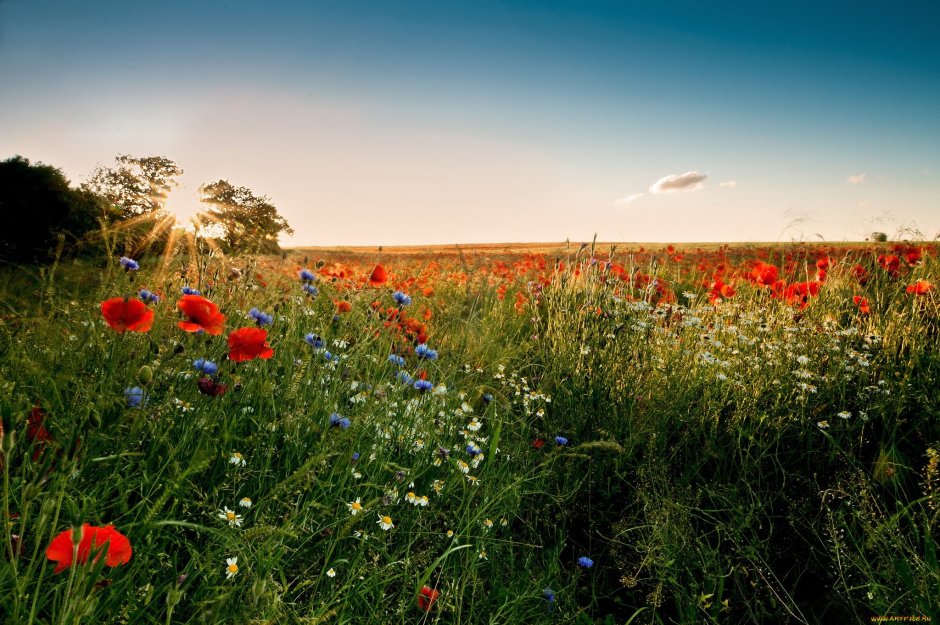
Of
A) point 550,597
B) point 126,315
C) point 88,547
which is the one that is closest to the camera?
point 88,547

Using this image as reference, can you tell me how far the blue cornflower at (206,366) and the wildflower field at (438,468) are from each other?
0.04 m

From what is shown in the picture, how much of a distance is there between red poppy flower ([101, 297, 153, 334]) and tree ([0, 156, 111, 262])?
533cm

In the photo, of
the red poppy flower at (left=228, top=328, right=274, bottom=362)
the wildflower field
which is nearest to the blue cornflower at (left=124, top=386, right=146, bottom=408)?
the wildflower field

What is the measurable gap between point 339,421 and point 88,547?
994 mm

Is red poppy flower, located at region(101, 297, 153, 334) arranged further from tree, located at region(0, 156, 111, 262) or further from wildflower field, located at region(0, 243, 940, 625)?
tree, located at region(0, 156, 111, 262)

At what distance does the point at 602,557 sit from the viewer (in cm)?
224

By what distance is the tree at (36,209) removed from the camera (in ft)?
18.2

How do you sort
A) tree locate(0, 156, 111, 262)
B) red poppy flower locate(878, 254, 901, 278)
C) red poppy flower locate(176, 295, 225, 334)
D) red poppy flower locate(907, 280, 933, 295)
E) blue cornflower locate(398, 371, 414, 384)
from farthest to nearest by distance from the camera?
tree locate(0, 156, 111, 262) → red poppy flower locate(878, 254, 901, 278) → red poppy flower locate(907, 280, 933, 295) → blue cornflower locate(398, 371, 414, 384) → red poppy flower locate(176, 295, 225, 334)

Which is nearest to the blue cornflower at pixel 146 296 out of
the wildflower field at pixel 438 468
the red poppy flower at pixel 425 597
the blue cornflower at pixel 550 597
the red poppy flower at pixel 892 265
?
the wildflower field at pixel 438 468

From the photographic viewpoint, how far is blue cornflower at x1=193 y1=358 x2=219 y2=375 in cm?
164

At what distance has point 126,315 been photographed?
4.34 feet

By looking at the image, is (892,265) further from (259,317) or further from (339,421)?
(259,317)

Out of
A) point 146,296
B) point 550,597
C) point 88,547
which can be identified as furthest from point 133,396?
point 550,597

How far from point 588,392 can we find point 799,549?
1161 millimetres
